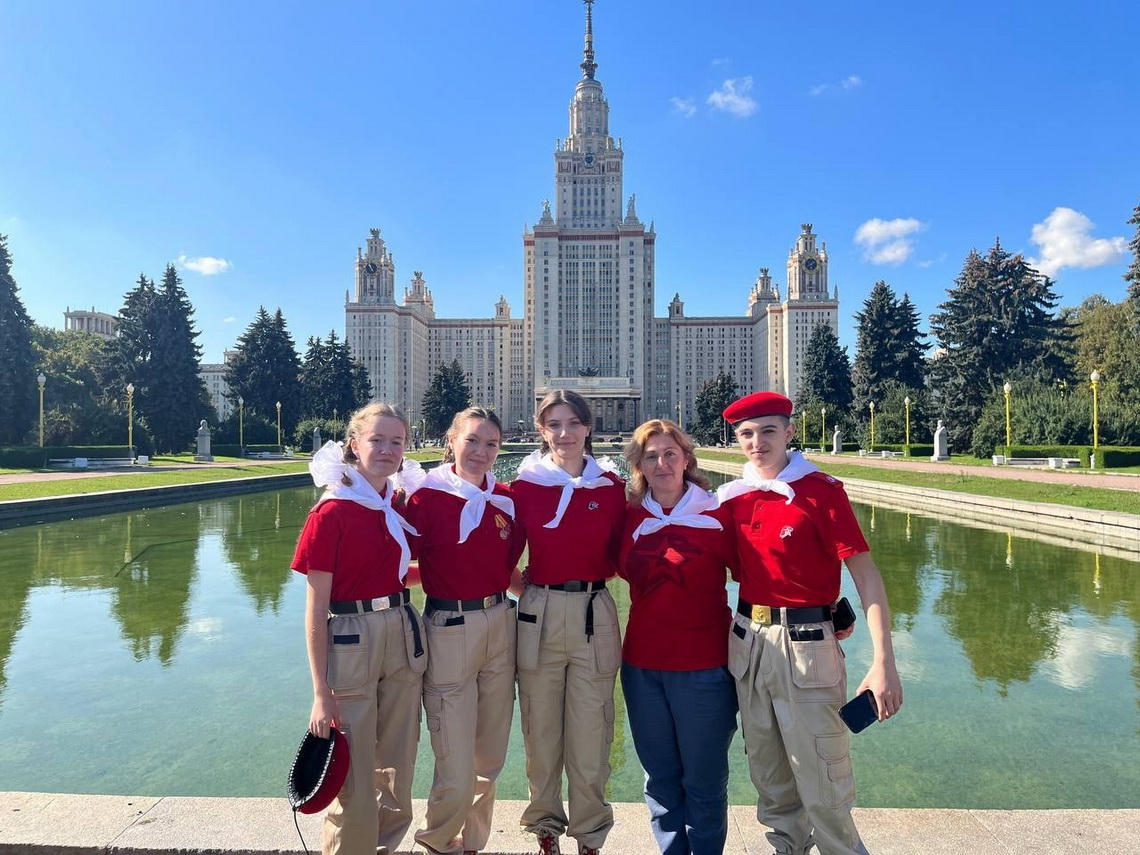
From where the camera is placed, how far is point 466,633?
2703mm

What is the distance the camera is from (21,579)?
8.30m

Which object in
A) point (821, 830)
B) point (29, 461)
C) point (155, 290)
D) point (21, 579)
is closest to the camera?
point (821, 830)

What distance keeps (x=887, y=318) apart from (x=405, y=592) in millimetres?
51937

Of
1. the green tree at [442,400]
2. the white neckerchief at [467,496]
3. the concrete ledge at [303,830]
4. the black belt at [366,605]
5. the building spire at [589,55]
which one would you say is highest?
the building spire at [589,55]

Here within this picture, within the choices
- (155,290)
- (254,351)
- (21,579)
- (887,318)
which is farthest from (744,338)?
(21,579)

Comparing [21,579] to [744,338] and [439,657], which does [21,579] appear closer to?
[439,657]

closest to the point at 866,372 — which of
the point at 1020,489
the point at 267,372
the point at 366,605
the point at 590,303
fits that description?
the point at 1020,489

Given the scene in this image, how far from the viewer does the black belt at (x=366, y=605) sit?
261 centimetres

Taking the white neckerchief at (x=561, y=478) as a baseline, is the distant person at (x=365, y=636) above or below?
below

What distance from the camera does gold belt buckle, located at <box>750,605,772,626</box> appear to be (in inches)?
103

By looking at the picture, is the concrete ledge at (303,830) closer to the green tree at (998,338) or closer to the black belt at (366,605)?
the black belt at (366,605)

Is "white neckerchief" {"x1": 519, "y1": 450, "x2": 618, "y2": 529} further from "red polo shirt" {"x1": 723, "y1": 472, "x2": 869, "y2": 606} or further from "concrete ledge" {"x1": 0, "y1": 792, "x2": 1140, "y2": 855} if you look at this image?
"concrete ledge" {"x1": 0, "y1": 792, "x2": 1140, "y2": 855}

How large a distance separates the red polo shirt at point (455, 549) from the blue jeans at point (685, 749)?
701mm

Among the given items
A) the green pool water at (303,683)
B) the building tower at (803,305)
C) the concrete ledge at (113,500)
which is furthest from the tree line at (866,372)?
the building tower at (803,305)
